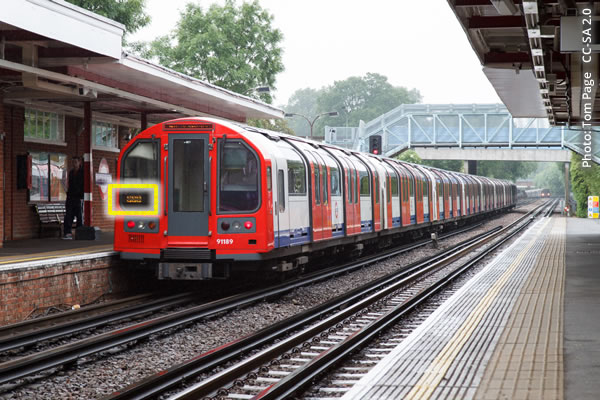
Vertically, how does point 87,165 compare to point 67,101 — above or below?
below

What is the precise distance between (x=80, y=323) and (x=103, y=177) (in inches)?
426

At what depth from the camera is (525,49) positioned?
1586cm

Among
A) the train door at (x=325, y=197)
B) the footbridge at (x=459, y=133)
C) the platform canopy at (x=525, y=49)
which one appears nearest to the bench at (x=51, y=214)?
the train door at (x=325, y=197)

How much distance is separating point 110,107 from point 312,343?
11.2 metres

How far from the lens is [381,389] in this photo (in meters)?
6.62

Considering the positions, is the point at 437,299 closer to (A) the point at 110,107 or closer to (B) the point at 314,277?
(B) the point at 314,277

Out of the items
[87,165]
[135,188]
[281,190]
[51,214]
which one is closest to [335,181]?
[281,190]

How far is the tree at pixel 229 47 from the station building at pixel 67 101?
25.6 metres

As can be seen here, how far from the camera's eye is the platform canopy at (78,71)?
40.5 feet

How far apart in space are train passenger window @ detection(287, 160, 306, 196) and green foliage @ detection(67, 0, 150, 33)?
74.7 feet

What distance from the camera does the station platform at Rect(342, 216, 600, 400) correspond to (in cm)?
646

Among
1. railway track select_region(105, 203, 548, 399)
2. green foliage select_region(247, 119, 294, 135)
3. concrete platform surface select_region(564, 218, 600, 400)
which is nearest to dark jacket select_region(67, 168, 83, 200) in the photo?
railway track select_region(105, 203, 548, 399)

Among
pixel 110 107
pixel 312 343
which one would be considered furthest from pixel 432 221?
pixel 312 343

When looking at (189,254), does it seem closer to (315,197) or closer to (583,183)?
(315,197)
